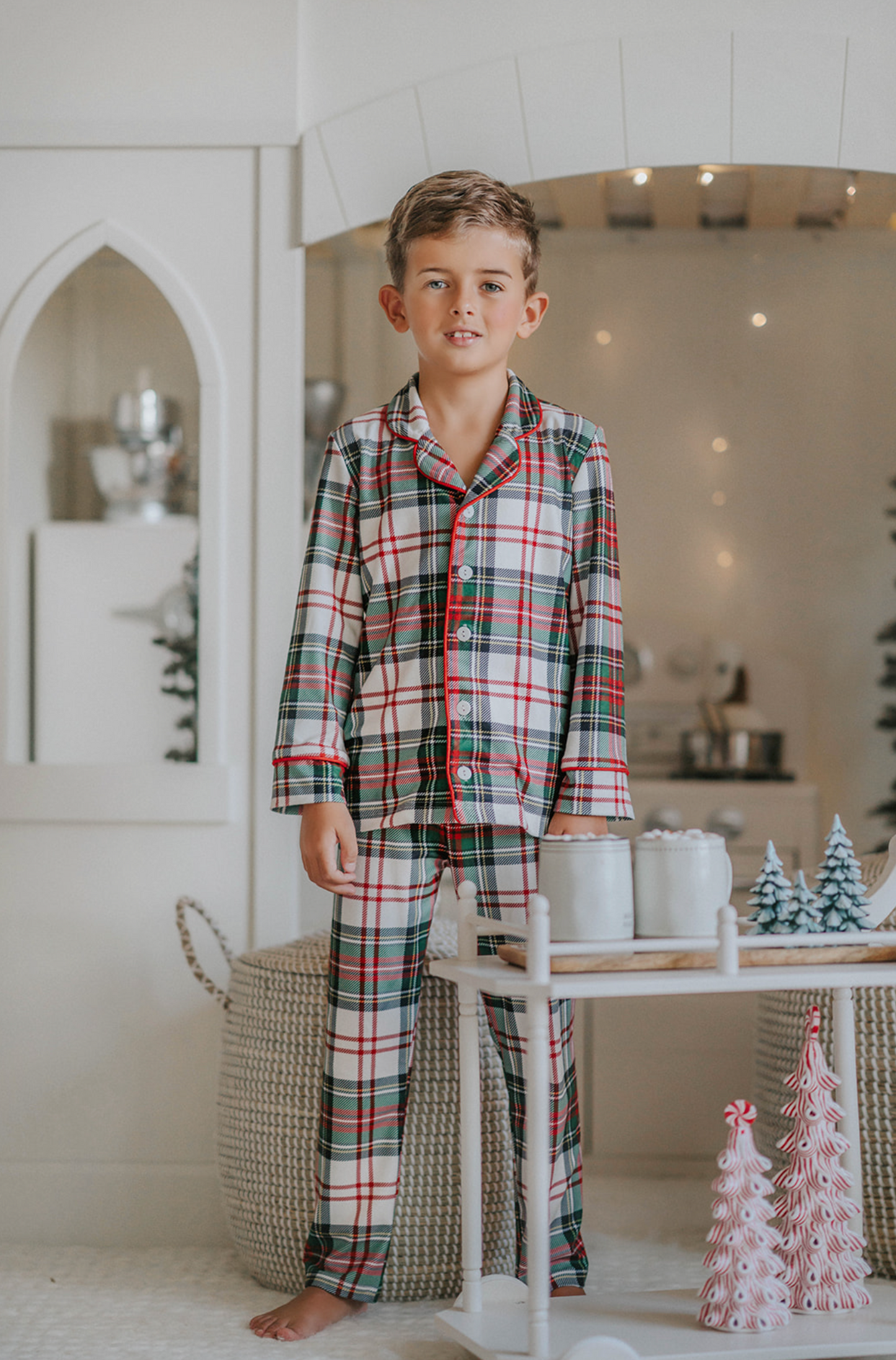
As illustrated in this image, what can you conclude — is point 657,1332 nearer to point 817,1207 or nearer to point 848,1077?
point 817,1207

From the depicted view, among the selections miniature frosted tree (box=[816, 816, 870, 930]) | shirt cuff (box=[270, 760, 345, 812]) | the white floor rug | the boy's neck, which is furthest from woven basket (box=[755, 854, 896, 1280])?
the boy's neck

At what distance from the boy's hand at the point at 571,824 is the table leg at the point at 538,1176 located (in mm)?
305

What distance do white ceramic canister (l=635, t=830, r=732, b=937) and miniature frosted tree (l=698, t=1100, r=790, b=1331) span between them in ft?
0.69

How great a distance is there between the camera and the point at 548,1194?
1.32 m

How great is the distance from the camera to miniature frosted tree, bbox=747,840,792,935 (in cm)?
130

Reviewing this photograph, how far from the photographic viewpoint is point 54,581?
2.09m

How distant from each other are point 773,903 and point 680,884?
0.12 meters

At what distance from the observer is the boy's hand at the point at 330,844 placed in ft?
4.80

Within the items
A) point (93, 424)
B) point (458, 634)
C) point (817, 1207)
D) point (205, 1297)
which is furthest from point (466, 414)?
point (205, 1297)

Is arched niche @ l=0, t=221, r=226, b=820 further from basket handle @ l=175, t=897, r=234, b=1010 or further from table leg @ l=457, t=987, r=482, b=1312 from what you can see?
table leg @ l=457, t=987, r=482, b=1312

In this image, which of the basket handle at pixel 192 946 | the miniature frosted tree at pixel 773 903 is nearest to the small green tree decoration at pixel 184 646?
the basket handle at pixel 192 946

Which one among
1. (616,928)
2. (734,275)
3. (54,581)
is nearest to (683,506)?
(734,275)

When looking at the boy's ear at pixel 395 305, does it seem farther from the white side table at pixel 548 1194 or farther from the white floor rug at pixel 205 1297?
the white floor rug at pixel 205 1297

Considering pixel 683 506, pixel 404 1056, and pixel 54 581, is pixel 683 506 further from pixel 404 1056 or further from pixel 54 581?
pixel 404 1056
